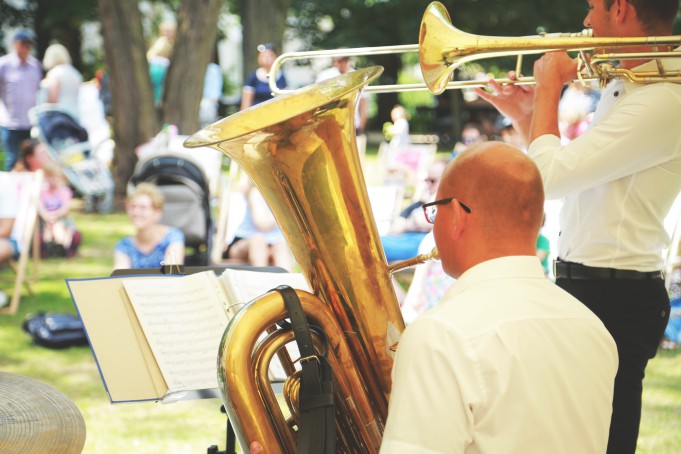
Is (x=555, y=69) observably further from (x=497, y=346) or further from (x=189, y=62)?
(x=189, y=62)

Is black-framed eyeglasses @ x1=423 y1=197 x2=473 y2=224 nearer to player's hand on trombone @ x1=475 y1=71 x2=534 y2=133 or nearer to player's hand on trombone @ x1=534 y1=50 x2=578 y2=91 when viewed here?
player's hand on trombone @ x1=534 y1=50 x2=578 y2=91

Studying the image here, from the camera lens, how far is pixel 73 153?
10.3 meters

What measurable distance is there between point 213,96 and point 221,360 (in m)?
11.9

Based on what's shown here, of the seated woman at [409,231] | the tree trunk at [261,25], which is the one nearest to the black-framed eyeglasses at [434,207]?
the seated woman at [409,231]

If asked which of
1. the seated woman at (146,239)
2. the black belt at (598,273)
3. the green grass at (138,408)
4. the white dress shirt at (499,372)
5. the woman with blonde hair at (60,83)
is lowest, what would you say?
the green grass at (138,408)

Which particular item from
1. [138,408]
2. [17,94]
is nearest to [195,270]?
[138,408]

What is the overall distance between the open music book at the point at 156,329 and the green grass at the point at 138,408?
1837 mm

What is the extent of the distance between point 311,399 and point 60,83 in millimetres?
10095

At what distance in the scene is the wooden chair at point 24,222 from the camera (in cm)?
653

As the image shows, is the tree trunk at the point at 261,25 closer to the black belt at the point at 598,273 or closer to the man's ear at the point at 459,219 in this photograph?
the black belt at the point at 598,273

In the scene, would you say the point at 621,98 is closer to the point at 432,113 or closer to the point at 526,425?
the point at 526,425

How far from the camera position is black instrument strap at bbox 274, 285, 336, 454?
1.93 metres

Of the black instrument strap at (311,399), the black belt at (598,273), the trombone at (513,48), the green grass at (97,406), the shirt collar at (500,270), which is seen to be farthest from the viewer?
the green grass at (97,406)

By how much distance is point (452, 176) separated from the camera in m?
1.75
